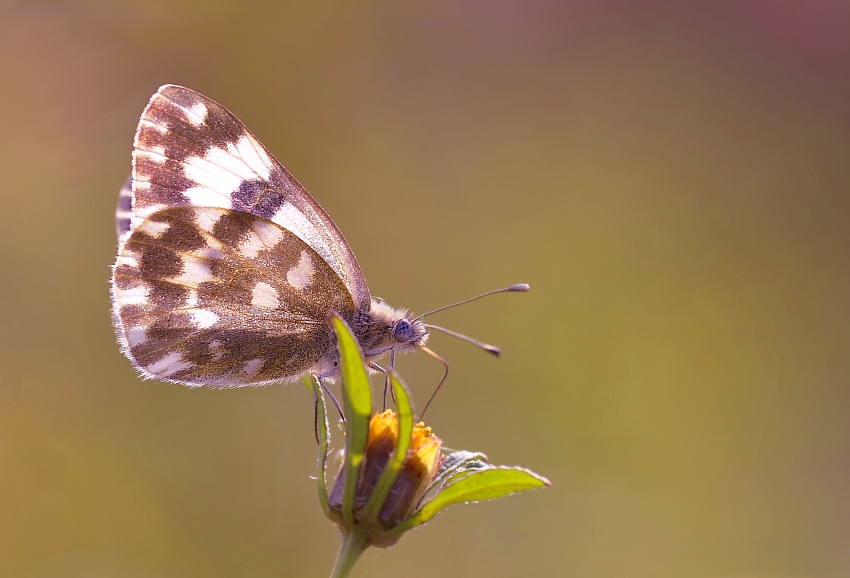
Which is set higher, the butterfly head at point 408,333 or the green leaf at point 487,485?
the butterfly head at point 408,333

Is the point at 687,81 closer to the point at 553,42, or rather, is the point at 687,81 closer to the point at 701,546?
the point at 553,42

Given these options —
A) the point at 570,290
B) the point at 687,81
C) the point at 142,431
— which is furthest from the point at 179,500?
the point at 687,81

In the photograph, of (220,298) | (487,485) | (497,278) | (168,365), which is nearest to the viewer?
(487,485)

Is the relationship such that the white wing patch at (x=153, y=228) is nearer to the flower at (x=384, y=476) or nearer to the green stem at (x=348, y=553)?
the flower at (x=384, y=476)

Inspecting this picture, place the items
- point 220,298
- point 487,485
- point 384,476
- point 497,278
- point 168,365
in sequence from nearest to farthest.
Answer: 1. point 487,485
2. point 384,476
3. point 168,365
4. point 220,298
5. point 497,278

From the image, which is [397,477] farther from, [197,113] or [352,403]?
[197,113]

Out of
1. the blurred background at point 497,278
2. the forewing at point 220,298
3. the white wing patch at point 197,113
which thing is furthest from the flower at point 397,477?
the blurred background at point 497,278

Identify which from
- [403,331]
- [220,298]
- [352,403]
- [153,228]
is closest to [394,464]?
[352,403]
